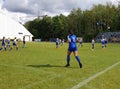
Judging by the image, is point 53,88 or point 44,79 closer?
point 53,88

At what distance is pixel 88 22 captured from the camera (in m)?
117

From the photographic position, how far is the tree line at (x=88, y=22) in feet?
364

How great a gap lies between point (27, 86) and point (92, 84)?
7.50 feet

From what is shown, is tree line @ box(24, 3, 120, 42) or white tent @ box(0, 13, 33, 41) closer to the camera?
white tent @ box(0, 13, 33, 41)

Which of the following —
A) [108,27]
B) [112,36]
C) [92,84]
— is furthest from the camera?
[108,27]

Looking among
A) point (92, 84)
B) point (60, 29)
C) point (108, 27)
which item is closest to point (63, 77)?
point (92, 84)

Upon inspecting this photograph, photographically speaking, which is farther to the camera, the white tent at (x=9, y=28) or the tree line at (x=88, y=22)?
the tree line at (x=88, y=22)

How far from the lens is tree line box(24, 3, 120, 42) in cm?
11088

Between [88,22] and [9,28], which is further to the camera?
[88,22]

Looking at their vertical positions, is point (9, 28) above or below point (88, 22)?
below

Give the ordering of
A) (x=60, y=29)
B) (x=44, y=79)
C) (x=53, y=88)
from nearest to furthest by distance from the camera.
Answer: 1. (x=53, y=88)
2. (x=44, y=79)
3. (x=60, y=29)

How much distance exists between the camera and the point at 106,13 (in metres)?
111

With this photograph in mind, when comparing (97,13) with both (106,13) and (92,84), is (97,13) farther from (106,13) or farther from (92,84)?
(92,84)

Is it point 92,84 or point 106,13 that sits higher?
point 106,13
